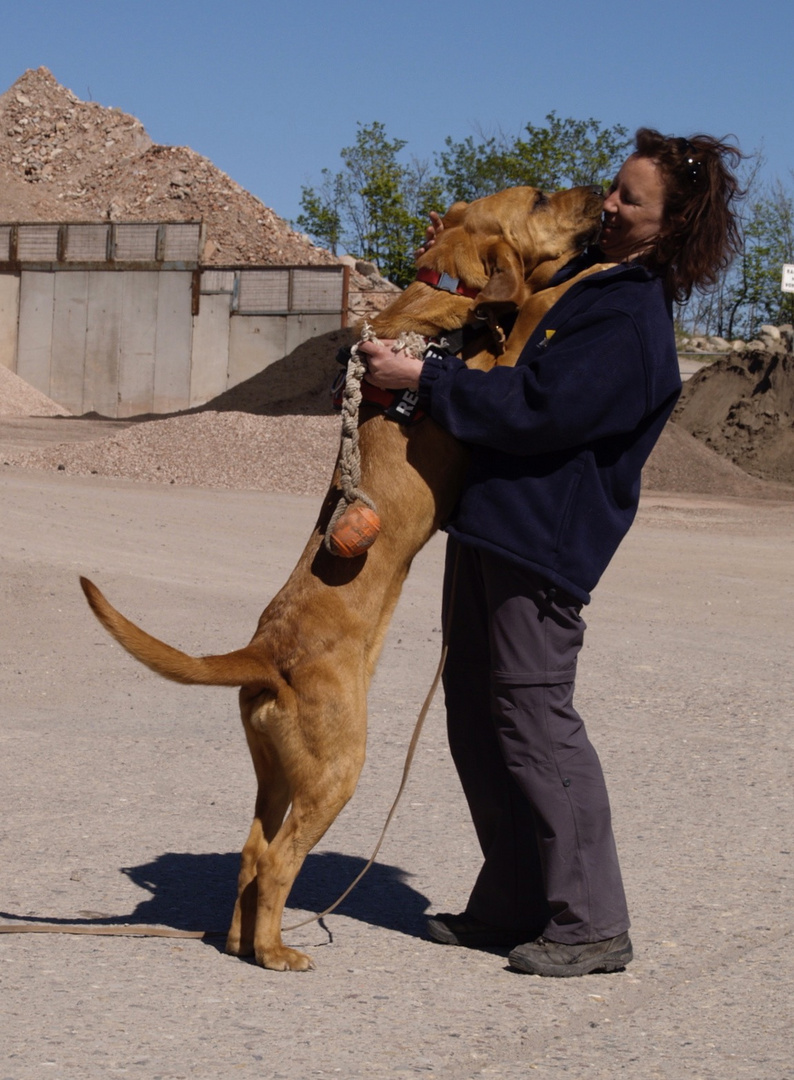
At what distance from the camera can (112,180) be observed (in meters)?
49.7

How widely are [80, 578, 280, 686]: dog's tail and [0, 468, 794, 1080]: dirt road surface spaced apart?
0.79 meters

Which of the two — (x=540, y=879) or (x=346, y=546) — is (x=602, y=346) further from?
(x=540, y=879)

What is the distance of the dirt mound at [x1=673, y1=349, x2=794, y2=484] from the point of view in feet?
79.3

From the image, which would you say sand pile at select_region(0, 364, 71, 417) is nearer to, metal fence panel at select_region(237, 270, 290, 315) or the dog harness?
metal fence panel at select_region(237, 270, 290, 315)

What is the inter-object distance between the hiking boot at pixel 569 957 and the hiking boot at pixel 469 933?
0.21 meters

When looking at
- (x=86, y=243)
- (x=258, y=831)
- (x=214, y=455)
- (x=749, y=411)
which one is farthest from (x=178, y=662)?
(x=86, y=243)

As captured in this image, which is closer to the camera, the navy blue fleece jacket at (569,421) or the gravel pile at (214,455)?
the navy blue fleece jacket at (569,421)

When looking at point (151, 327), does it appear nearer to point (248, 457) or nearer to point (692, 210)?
point (248, 457)

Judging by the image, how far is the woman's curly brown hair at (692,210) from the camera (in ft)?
10.9

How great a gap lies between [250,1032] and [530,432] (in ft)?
5.28

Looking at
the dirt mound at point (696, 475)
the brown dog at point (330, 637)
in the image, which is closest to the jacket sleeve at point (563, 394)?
the brown dog at point (330, 637)

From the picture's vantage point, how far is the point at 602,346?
10.5 ft

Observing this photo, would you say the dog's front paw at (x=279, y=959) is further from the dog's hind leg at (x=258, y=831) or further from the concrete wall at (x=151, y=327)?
the concrete wall at (x=151, y=327)

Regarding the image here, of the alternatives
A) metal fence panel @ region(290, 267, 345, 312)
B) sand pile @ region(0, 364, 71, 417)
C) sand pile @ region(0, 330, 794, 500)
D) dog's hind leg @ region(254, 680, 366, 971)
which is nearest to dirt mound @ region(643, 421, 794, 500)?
sand pile @ region(0, 330, 794, 500)
